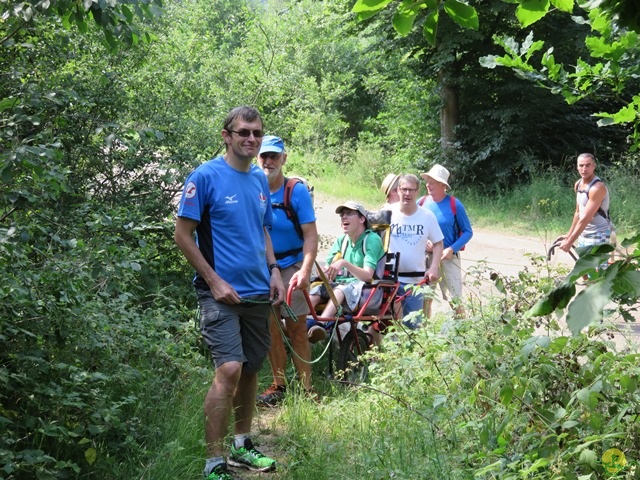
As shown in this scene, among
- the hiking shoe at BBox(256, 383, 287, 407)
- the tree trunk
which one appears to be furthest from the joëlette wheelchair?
the tree trunk

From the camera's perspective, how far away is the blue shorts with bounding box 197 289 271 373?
5.16 meters

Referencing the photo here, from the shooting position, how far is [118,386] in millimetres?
5418

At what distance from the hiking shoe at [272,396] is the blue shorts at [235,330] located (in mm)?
1311

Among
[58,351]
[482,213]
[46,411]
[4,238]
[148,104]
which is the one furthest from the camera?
[482,213]

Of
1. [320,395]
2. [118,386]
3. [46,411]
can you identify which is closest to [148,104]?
[320,395]

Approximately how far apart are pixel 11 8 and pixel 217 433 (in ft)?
8.65

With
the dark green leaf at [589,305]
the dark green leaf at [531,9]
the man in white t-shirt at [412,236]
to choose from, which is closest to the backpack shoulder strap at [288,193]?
the man in white t-shirt at [412,236]

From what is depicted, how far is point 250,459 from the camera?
5297mm

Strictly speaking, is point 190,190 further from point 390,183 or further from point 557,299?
point 390,183

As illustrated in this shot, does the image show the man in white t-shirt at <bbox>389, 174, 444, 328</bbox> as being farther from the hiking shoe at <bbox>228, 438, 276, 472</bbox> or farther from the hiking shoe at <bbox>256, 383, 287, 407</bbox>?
the hiking shoe at <bbox>228, 438, 276, 472</bbox>

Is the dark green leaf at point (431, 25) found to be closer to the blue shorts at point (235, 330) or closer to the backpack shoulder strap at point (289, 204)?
the blue shorts at point (235, 330)

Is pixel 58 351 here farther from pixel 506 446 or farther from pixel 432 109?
pixel 432 109

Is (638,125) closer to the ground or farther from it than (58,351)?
farther from it

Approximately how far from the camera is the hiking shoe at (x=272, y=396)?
6.78 metres
